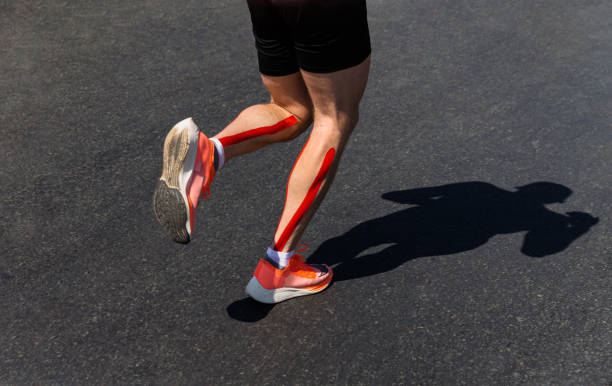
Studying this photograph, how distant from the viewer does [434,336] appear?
295 centimetres

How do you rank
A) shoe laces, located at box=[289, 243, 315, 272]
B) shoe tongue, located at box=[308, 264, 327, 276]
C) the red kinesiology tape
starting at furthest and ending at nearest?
1. shoe tongue, located at box=[308, 264, 327, 276]
2. shoe laces, located at box=[289, 243, 315, 272]
3. the red kinesiology tape

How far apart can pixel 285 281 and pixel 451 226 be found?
38.0 inches

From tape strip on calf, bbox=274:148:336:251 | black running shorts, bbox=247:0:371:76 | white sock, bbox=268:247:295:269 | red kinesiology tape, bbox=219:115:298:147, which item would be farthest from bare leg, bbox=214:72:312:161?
white sock, bbox=268:247:295:269

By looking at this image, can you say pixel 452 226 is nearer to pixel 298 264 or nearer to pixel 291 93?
pixel 298 264

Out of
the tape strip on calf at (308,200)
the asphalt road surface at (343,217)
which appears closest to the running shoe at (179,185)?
the tape strip on calf at (308,200)

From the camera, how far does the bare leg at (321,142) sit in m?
2.82

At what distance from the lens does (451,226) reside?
361 centimetres

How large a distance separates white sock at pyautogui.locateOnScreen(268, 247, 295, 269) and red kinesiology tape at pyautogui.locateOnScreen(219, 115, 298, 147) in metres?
0.48

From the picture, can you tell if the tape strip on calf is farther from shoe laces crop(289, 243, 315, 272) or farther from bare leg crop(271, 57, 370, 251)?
shoe laces crop(289, 243, 315, 272)

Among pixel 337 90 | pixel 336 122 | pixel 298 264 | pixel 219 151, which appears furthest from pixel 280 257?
pixel 337 90

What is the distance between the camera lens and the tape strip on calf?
2.94 m

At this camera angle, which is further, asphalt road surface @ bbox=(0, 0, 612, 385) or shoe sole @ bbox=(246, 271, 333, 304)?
shoe sole @ bbox=(246, 271, 333, 304)

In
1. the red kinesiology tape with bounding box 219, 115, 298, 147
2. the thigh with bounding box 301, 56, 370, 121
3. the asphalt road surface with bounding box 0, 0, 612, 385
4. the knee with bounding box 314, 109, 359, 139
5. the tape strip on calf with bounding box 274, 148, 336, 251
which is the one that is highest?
the thigh with bounding box 301, 56, 370, 121

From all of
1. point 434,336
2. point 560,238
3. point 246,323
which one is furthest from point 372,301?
point 560,238
